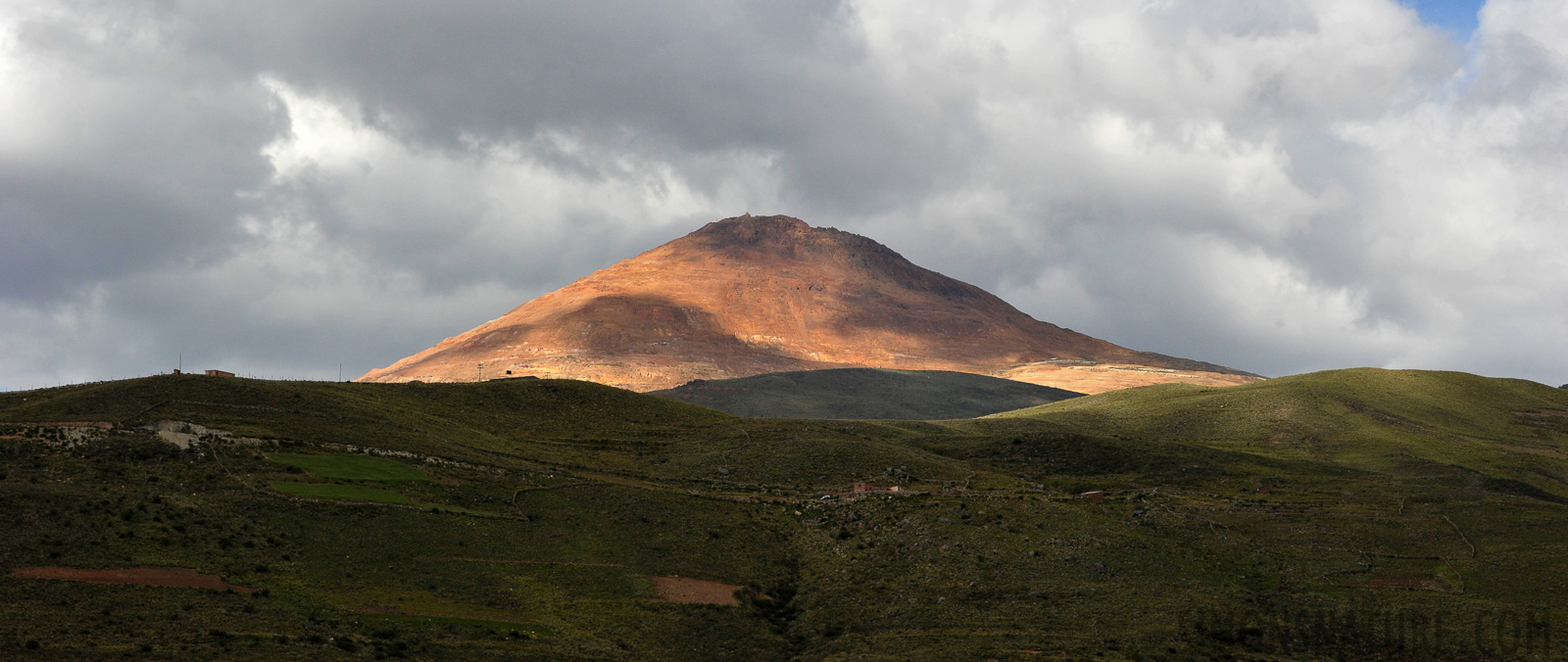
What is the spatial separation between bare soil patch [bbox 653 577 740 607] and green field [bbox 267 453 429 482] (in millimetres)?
19573

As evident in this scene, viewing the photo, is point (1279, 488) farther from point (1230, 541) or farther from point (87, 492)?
point (87, 492)

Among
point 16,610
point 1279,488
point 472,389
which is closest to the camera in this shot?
point 16,610

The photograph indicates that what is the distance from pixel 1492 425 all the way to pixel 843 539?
325ft

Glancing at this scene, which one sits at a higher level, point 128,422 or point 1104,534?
point 128,422

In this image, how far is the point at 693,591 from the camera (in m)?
52.7

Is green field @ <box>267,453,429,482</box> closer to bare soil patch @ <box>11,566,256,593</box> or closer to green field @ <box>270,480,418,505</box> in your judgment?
green field @ <box>270,480,418,505</box>

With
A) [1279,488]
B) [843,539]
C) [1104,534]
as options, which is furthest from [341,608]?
[1279,488]

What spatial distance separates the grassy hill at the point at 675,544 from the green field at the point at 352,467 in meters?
→ 0.28

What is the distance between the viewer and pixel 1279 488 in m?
84.9

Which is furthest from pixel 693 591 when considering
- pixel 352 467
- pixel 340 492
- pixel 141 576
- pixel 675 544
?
pixel 352 467

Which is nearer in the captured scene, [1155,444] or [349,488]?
[349,488]

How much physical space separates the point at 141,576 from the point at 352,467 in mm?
21034

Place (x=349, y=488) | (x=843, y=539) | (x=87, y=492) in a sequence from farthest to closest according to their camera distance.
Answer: (x=843, y=539) → (x=349, y=488) → (x=87, y=492)

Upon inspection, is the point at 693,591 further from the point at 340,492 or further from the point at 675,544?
the point at 340,492
